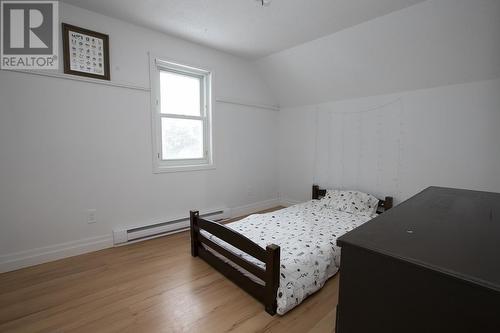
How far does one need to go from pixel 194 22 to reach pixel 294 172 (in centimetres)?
273

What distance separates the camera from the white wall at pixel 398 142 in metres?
2.43

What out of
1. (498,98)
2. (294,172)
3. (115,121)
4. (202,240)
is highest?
(498,98)

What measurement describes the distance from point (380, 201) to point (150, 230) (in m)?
2.99

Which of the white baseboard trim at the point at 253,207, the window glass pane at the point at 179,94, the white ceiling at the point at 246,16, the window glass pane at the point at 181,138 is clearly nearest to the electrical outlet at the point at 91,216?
the window glass pane at the point at 181,138

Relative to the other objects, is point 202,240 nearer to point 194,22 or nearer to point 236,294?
point 236,294

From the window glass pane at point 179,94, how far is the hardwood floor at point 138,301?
6.13 feet

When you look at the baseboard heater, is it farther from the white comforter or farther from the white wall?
the white wall

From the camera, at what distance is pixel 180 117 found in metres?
3.08

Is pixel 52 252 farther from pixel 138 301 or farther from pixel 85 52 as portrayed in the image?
pixel 85 52

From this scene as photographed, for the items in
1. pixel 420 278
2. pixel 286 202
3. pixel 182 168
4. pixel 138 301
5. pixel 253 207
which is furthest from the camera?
pixel 286 202

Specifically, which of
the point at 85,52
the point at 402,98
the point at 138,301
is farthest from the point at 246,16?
the point at 138,301

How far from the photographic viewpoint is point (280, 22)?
8.02 ft

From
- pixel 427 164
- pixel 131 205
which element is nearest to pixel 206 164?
pixel 131 205

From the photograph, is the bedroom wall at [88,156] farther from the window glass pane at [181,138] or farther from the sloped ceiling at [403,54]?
the sloped ceiling at [403,54]
